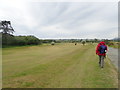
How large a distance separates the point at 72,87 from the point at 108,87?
1.46m

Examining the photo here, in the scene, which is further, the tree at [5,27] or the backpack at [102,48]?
the tree at [5,27]

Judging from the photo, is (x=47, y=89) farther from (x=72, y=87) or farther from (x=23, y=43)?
(x=23, y=43)

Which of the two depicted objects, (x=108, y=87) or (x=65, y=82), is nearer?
(x=108, y=87)

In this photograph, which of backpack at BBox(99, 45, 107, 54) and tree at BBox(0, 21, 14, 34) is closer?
backpack at BBox(99, 45, 107, 54)

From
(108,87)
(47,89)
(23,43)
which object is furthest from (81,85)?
(23,43)

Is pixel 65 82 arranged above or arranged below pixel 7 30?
below

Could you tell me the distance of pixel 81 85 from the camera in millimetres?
5203

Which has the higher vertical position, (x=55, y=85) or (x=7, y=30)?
(x=7, y=30)

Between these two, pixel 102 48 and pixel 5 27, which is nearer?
pixel 102 48

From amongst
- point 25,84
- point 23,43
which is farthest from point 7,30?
point 25,84

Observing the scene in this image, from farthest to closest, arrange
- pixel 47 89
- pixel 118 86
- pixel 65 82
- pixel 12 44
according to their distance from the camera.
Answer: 1. pixel 12 44
2. pixel 65 82
3. pixel 118 86
4. pixel 47 89

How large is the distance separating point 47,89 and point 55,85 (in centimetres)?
48

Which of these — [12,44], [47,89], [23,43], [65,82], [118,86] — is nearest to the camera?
[47,89]

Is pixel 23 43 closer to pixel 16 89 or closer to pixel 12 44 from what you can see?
pixel 12 44
